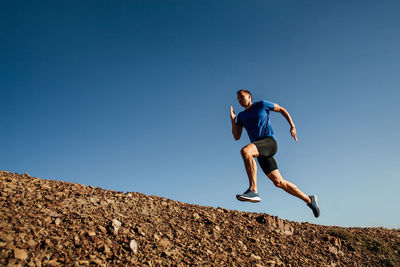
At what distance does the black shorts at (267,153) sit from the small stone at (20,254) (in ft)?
13.2

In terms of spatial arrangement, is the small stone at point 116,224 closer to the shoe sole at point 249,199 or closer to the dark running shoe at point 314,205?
the shoe sole at point 249,199

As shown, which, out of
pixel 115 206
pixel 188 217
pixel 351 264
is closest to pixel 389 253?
pixel 351 264

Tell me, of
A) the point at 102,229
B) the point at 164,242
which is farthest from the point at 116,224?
the point at 164,242

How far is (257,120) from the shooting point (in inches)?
229

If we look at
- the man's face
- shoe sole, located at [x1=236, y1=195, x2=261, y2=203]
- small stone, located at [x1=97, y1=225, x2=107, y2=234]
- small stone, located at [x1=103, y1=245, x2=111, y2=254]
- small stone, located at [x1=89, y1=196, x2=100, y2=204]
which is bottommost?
small stone, located at [x1=103, y1=245, x2=111, y2=254]

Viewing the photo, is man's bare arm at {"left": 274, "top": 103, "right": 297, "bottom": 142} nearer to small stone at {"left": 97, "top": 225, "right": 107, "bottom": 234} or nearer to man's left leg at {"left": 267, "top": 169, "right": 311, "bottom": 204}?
man's left leg at {"left": 267, "top": 169, "right": 311, "bottom": 204}

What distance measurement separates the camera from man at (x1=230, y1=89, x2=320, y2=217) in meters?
5.05

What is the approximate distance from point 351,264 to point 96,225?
4765mm

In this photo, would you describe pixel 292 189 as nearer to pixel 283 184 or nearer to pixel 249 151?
pixel 283 184

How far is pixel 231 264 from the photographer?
3986 mm

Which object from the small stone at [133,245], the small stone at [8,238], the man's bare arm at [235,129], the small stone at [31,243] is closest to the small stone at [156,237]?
the small stone at [133,245]

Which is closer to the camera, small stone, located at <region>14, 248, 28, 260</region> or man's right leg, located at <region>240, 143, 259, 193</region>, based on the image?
small stone, located at <region>14, 248, 28, 260</region>

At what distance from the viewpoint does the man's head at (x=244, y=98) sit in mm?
6172

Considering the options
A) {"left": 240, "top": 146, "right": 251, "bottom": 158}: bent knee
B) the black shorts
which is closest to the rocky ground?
the black shorts
